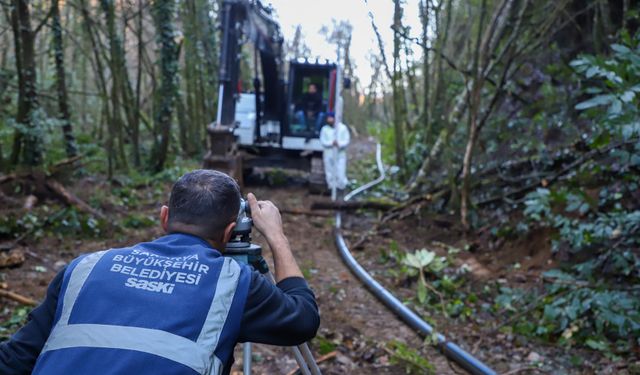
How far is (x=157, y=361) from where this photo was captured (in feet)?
5.54

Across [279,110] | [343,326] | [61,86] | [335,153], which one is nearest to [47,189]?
[61,86]

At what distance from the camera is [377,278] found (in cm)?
762

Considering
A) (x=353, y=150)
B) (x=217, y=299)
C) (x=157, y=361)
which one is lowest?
(x=353, y=150)

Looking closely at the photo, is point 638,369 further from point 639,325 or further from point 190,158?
point 190,158

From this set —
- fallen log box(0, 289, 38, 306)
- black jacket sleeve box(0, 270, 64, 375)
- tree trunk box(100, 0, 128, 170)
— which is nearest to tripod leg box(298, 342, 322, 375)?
black jacket sleeve box(0, 270, 64, 375)

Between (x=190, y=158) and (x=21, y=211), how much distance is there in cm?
1107

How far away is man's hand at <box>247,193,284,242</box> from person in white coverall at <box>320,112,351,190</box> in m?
10.9

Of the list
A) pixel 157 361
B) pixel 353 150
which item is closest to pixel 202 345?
pixel 157 361

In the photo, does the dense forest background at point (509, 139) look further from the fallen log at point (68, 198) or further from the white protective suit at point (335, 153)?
the white protective suit at point (335, 153)

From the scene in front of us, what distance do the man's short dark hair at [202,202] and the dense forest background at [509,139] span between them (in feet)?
9.17

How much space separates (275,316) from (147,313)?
16.6 inches

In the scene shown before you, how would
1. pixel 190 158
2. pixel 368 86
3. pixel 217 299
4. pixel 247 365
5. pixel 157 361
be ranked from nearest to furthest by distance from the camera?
pixel 157 361, pixel 217 299, pixel 247 365, pixel 190 158, pixel 368 86

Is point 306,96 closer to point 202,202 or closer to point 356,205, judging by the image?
point 356,205

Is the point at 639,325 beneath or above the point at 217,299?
beneath
